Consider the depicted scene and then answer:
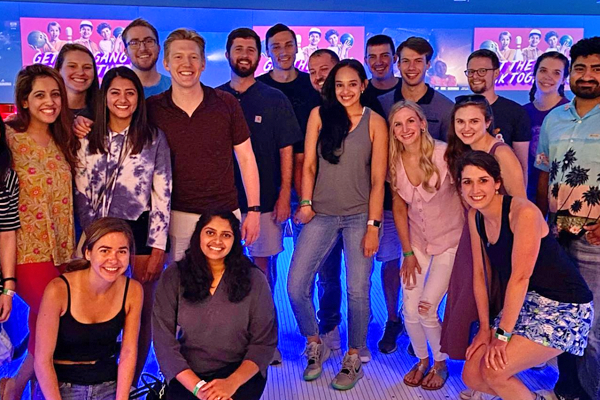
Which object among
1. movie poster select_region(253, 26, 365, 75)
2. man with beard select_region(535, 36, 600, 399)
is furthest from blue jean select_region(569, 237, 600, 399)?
movie poster select_region(253, 26, 365, 75)

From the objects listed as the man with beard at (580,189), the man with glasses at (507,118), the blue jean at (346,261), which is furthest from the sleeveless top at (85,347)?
the man with glasses at (507,118)

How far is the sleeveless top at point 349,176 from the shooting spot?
287 centimetres

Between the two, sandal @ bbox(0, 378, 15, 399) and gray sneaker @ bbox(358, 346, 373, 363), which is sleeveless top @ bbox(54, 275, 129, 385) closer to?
sandal @ bbox(0, 378, 15, 399)

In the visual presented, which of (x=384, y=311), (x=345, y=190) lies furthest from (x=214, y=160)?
(x=384, y=311)

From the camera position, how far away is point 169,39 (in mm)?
2705

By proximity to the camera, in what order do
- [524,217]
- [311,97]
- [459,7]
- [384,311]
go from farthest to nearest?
1. [459,7]
2. [384,311]
3. [311,97]
4. [524,217]

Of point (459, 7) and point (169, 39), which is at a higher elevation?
point (459, 7)

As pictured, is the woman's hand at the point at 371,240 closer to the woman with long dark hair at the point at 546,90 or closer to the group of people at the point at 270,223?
the group of people at the point at 270,223

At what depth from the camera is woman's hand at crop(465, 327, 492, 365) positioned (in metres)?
2.45

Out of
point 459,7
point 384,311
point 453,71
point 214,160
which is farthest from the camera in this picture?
point 453,71

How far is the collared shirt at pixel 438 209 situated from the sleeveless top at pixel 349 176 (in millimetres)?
199

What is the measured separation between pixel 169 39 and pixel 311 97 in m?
1.09

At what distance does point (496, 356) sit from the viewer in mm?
2342

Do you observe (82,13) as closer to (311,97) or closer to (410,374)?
(311,97)
